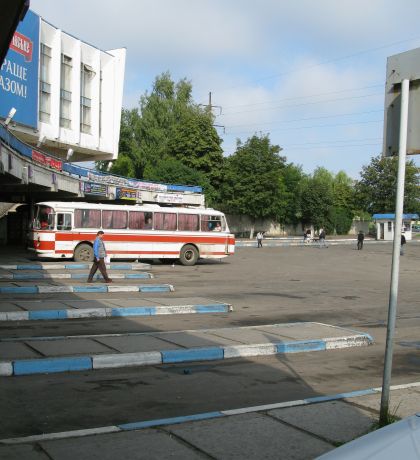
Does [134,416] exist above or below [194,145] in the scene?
below

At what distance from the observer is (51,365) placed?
715 cm

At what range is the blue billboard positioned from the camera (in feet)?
101

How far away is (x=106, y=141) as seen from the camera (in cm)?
4141

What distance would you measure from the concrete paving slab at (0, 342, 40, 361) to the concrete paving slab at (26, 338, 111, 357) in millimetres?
127

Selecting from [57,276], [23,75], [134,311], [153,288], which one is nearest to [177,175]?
[23,75]

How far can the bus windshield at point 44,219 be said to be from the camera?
24.7 metres

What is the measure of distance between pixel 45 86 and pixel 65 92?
90.5 inches

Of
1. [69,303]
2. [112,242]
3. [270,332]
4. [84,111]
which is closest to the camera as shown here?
[270,332]

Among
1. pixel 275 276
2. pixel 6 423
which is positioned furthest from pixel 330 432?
pixel 275 276

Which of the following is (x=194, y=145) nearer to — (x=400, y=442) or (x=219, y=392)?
(x=219, y=392)

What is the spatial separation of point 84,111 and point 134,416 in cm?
3624

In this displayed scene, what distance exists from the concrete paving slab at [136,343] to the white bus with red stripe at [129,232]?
16599 millimetres

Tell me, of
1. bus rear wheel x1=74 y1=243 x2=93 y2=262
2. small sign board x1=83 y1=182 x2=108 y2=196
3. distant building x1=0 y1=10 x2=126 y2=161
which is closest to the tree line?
distant building x1=0 y1=10 x2=126 y2=161

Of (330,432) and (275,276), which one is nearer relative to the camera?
(330,432)
